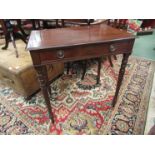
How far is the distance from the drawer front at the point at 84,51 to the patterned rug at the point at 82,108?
2.11 feet

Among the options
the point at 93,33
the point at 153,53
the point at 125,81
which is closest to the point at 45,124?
the point at 93,33

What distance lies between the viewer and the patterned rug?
1.25m

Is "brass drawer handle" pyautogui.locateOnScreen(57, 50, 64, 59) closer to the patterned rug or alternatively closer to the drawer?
the drawer

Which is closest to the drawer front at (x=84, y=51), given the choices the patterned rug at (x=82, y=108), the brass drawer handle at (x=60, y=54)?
the brass drawer handle at (x=60, y=54)

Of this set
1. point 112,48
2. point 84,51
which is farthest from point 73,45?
point 112,48

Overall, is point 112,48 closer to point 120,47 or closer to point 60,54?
point 120,47

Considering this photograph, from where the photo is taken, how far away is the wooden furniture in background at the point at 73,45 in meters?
0.88

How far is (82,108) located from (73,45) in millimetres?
755

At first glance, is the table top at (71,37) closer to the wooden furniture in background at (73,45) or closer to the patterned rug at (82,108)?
the wooden furniture in background at (73,45)

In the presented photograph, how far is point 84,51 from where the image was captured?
95 centimetres

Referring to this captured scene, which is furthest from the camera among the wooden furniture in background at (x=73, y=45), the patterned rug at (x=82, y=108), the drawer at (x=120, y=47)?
the patterned rug at (x=82, y=108)
